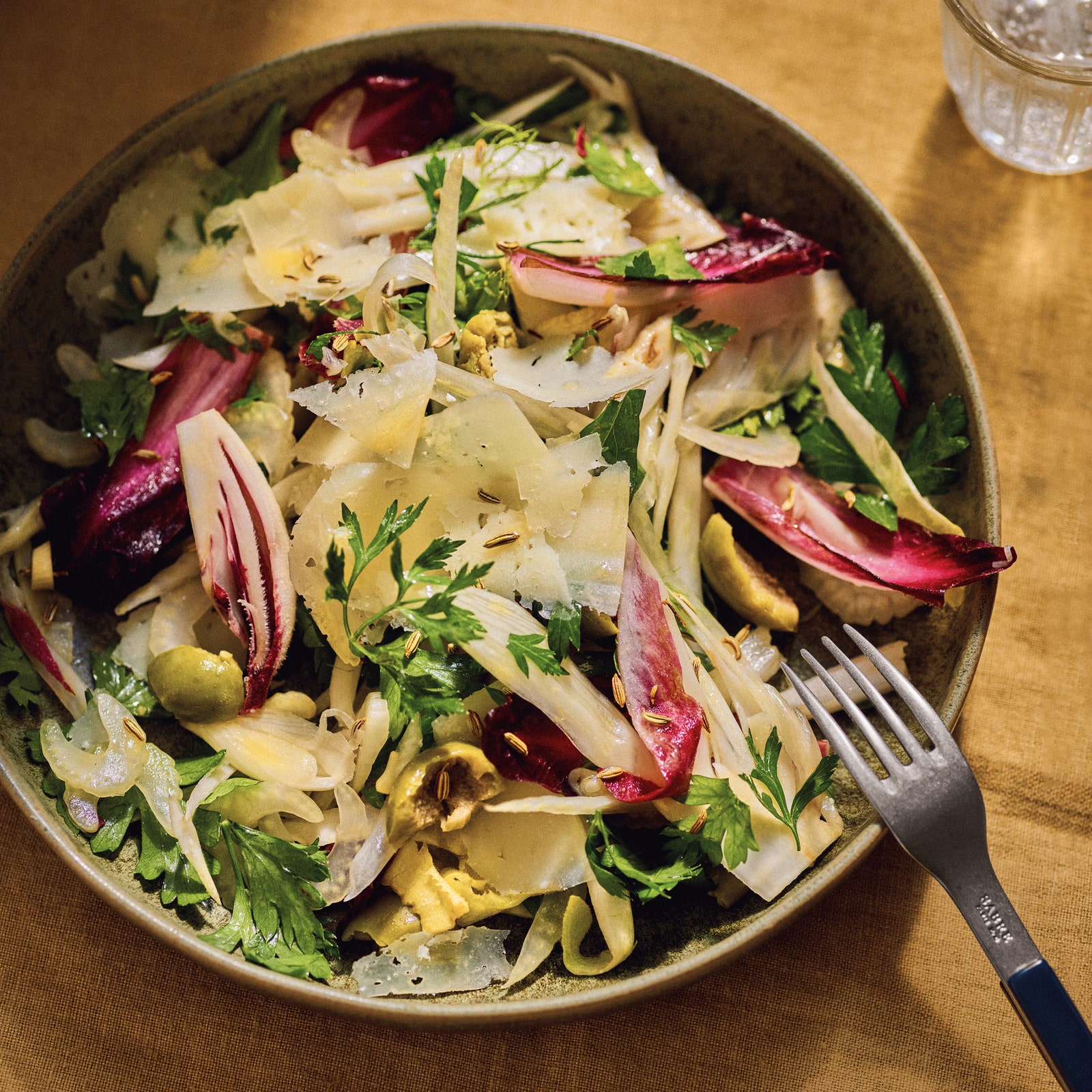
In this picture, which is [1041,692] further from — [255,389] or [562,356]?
[255,389]

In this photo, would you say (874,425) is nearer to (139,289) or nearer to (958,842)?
(958,842)

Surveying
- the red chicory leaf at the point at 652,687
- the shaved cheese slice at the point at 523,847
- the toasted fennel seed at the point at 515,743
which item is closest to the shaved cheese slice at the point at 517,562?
the red chicory leaf at the point at 652,687

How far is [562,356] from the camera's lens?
2125 millimetres

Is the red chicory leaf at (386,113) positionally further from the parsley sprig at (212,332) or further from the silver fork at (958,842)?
the silver fork at (958,842)

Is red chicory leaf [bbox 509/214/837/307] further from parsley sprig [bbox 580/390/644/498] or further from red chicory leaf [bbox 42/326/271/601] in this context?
red chicory leaf [bbox 42/326/271/601]

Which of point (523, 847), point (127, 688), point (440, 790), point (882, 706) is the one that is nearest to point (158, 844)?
point (127, 688)

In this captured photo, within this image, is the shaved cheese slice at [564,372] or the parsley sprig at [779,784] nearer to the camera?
the parsley sprig at [779,784]

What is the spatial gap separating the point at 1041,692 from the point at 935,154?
1.51 m

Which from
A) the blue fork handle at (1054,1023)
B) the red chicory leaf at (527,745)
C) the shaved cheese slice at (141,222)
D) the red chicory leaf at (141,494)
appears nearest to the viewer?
the blue fork handle at (1054,1023)

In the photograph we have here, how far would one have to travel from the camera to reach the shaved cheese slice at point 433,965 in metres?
1.88

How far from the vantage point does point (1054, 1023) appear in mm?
1744

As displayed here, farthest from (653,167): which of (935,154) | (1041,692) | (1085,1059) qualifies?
(1085,1059)

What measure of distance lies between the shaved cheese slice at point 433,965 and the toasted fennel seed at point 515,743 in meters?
0.36

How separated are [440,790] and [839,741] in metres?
0.78
